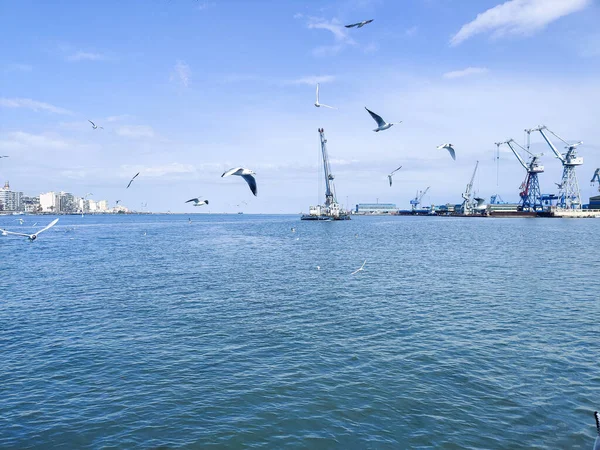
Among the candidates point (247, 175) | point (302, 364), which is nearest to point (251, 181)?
point (247, 175)

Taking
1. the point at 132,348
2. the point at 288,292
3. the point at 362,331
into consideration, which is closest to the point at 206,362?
the point at 132,348

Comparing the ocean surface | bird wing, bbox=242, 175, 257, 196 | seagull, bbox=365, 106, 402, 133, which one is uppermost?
seagull, bbox=365, 106, 402, 133

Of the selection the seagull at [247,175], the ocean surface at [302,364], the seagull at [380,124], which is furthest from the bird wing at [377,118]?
the ocean surface at [302,364]

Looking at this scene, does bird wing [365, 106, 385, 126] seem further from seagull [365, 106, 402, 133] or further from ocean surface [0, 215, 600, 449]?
ocean surface [0, 215, 600, 449]

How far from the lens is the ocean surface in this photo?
13234 mm

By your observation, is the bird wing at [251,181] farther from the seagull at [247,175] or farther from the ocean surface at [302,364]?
the ocean surface at [302,364]

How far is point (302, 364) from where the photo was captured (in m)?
18.4

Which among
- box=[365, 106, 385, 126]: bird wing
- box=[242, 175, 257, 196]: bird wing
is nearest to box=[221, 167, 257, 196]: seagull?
box=[242, 175, 257, 196]: bird wing

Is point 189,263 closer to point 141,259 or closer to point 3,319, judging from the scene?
point 141,259

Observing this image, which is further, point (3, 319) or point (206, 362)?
point (3, 319)

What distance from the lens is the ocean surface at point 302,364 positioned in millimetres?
13234

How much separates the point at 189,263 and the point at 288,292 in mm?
23128

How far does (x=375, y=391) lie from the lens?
51.8ft

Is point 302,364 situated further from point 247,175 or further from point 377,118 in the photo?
point 377,118
